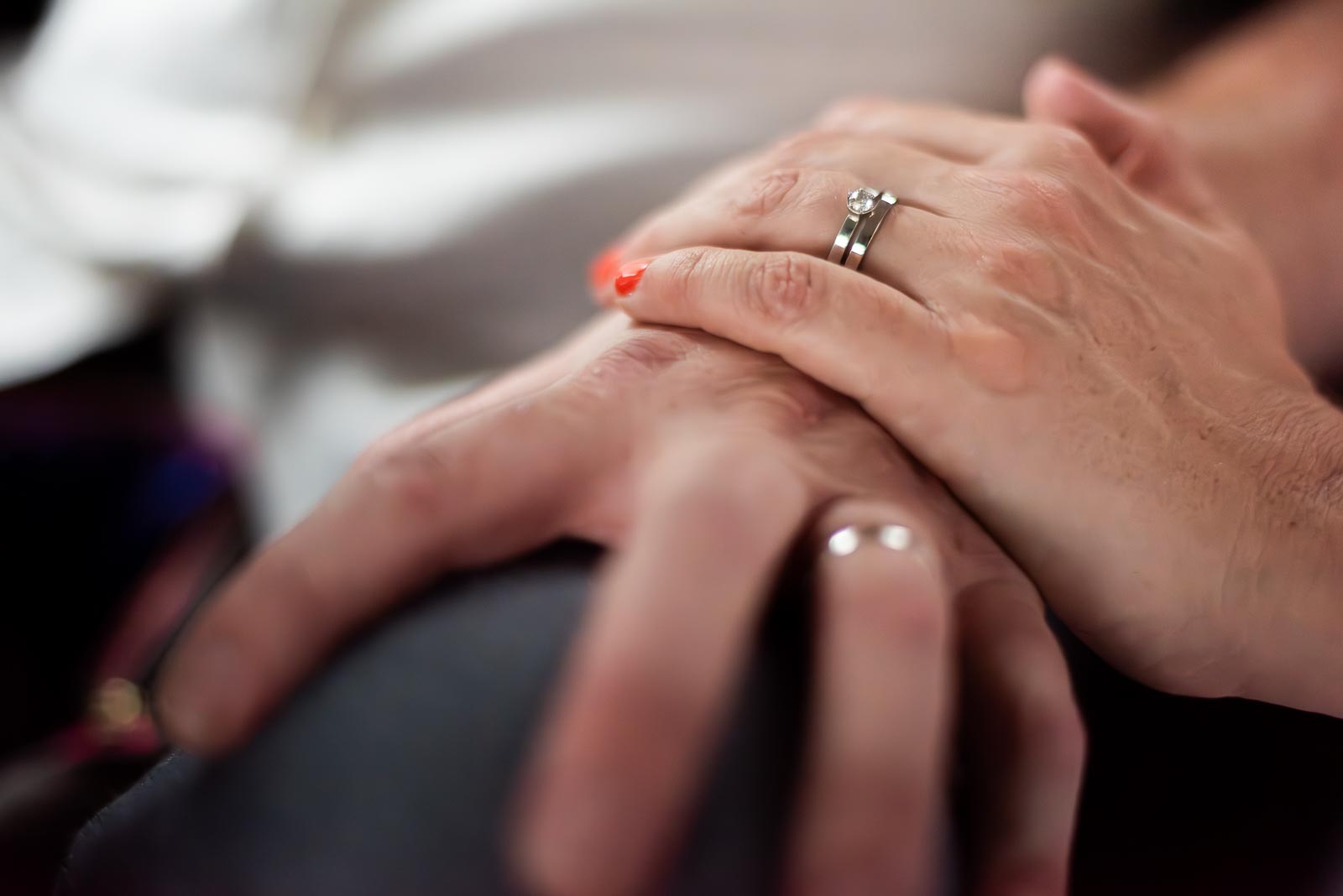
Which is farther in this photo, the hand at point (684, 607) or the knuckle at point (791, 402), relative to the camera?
the knuckle at point (791, 402)

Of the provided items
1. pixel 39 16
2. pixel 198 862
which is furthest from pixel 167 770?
pixel 39 16

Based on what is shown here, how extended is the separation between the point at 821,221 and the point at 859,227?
0.8 inches

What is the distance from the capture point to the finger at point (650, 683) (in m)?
0.26

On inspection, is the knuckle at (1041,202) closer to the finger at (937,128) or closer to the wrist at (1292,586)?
the finger at (937,128)

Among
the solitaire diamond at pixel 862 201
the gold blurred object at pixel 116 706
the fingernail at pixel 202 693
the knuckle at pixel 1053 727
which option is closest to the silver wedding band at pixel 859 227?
the solitaire diamond at pixel 862 201

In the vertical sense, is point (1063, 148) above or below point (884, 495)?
above

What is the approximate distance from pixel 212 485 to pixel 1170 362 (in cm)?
76

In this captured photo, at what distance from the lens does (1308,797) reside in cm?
44

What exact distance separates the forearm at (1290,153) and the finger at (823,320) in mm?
365

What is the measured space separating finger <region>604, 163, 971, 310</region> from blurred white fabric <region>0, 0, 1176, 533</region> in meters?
0.27

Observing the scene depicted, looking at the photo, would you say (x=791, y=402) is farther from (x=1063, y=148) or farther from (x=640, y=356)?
(x=1063, y=148)

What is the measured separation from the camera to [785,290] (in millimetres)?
429

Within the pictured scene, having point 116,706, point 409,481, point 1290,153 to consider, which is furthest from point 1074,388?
point 116,706

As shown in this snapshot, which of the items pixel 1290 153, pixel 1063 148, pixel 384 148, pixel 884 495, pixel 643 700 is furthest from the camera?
pixel 384 148
